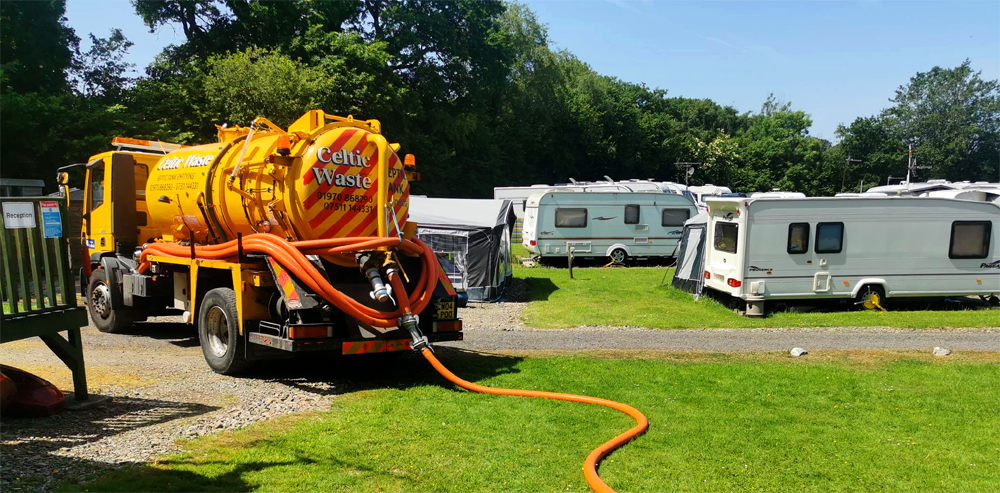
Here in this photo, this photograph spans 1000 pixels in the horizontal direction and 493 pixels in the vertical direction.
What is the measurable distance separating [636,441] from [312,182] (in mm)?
4558

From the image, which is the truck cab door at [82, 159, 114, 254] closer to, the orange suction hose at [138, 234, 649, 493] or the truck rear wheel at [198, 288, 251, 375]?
the truck rear wheel at [198, 288, 251, 375]

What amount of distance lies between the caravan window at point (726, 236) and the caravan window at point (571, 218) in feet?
29.8

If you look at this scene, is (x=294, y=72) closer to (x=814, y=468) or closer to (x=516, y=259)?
(x=516, y=259)

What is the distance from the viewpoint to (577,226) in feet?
80.6

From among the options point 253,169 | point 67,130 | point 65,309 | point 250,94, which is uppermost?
point 250,94

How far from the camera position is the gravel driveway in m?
5.61

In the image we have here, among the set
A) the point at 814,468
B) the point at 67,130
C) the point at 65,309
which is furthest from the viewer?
the point at 67,130

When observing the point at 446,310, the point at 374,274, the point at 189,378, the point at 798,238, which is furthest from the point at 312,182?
the point at 798,238

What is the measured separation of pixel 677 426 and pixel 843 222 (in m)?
10.1

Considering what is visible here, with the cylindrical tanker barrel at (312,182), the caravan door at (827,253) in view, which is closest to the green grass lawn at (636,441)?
the cylindrical tanker barrel at (312,182)

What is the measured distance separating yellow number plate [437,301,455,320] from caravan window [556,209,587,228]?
52.1 feet

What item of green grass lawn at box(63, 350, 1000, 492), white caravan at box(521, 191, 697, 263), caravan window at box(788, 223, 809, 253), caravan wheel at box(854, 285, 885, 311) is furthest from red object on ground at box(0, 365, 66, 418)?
white caravan at box(521, 191, 697, 263)

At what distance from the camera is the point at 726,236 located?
1526cm

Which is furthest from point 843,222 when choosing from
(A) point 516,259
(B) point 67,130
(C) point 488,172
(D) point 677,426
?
(C) point 488,172
